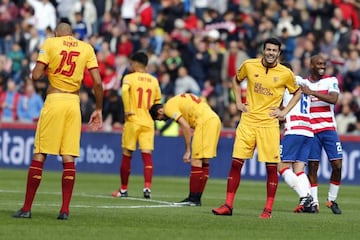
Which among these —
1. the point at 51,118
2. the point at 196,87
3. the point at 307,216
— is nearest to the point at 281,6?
the point at 196,87

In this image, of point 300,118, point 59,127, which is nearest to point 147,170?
point 300,118

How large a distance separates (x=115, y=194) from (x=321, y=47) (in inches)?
510

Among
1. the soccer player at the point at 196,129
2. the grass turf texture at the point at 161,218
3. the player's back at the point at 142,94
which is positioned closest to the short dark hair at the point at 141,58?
the player's back at the point at 142,94

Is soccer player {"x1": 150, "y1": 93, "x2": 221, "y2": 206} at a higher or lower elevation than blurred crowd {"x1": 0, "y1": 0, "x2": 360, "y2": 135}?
lower

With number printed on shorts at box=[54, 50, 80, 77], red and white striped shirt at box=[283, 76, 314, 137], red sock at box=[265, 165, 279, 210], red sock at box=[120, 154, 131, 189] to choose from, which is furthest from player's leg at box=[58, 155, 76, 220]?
red sock at box=[120, 154, 131, 189]

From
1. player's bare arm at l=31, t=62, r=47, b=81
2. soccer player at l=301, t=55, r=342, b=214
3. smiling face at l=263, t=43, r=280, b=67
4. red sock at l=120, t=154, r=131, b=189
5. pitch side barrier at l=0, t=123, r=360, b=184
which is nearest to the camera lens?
player's bare arm at l=31, t=62, r=47, b=81

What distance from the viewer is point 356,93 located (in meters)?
31.5

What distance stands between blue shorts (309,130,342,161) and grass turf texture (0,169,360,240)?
2.91ft

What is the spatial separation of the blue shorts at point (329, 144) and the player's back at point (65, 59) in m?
5.18

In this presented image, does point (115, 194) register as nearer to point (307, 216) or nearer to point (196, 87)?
point (307, 216)

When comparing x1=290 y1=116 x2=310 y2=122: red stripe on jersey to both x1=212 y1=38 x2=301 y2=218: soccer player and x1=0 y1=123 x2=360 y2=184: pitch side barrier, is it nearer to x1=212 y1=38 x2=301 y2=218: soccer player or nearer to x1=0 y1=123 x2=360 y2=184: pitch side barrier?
x1=212 y1=38 x2=301 y2=218: soccer player

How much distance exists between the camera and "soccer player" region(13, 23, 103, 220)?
1543 cm

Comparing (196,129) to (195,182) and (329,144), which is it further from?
(329,144)

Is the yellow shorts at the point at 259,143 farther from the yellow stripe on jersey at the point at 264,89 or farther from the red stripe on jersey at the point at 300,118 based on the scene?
the red stripe on jersey at the point at 300,118
